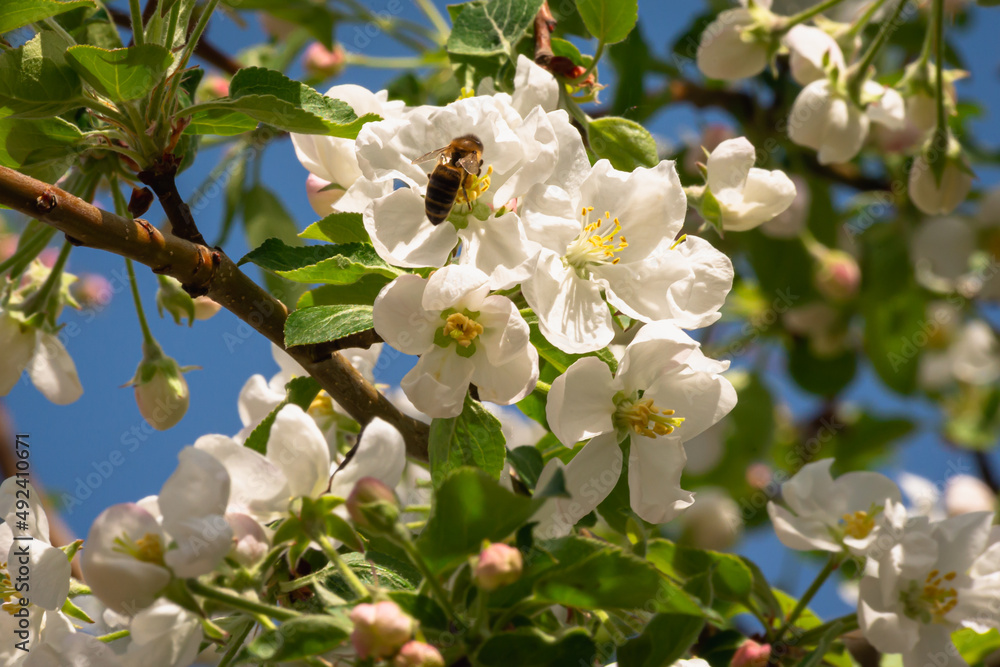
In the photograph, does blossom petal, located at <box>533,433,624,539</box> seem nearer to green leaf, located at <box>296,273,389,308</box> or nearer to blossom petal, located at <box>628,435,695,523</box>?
blossom petal, located at <box>628,435,695,523</box>

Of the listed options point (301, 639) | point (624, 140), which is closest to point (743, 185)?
point (624, 140)

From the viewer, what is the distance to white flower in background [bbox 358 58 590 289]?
911 mm

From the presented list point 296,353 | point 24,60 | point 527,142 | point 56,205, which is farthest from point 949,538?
point 24,60

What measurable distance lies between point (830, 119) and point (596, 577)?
113 cm

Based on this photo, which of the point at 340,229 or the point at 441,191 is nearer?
the point at 441,191

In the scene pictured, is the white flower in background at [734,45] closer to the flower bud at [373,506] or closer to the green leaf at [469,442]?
the green leaf at [469,442]

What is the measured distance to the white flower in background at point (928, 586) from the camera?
1.07m

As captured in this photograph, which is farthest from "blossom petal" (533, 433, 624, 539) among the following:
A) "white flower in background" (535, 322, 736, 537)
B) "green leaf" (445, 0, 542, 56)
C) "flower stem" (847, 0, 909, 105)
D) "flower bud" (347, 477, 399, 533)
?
"flower stem" (847, 0, 909, 105)

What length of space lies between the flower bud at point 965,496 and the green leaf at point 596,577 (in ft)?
7.49

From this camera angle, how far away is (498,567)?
70 cm

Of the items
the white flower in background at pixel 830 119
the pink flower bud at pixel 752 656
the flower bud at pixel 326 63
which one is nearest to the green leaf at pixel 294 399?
the pink flower bud at pixel 752 656

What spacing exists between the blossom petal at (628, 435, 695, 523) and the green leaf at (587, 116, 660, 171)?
405 millimetres

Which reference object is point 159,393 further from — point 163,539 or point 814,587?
point 814,587

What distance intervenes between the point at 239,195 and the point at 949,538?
154cm
